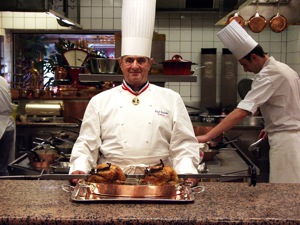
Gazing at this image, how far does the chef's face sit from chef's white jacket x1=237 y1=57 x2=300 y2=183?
124 centimetres

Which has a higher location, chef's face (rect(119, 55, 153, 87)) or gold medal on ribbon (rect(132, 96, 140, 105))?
chef's face (rect(119, 55, 153, 87))

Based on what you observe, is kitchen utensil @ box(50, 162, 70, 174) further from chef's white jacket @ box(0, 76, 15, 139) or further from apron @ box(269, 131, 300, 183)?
chef's white jacket @ box(0, 76, 15, 139)

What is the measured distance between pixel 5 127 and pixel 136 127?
9.67 ft

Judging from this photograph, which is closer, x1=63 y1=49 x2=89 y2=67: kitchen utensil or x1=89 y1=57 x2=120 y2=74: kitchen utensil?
x1=89 y1=57 x2=120 y2=74: kitchen utensil

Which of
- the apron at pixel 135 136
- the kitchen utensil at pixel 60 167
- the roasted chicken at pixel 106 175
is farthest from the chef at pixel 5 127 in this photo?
the roasted chicken at pixel 106 175

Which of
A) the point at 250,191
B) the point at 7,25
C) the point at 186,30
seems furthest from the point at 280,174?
the point at 7,25

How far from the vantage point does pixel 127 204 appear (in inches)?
64.5

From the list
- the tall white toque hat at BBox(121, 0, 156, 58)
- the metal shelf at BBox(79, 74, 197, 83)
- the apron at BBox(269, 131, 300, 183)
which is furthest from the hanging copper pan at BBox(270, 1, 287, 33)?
the tall white toque hat at BBox(121, 0, 156, 58)

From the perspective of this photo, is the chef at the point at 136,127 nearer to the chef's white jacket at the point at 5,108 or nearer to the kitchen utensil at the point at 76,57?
the chef's white jacket at the point at 5,108

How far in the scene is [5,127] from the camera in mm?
5215

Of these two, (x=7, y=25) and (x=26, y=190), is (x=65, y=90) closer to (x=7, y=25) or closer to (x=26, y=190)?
(x=7, y=25)

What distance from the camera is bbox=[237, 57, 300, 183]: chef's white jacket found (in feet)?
12.1

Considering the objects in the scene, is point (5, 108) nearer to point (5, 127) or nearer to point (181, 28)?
point (5, 127)

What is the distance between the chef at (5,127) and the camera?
514 centimetres
